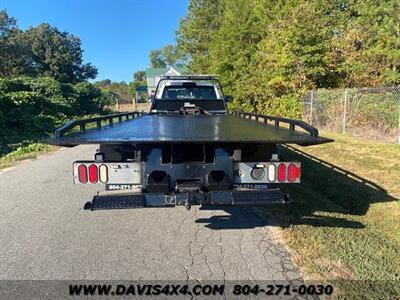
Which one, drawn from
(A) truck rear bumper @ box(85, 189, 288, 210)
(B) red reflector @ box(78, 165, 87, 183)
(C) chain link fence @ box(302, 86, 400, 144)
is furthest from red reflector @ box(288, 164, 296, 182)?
(C) chain link fence @ box(302, 86, 400, 144)

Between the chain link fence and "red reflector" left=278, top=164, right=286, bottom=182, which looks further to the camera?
the chain link fence

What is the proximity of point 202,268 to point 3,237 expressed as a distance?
2616mm

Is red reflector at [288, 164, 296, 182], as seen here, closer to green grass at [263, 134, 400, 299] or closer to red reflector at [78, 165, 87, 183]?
green grass at [263, 134, 400, 299]

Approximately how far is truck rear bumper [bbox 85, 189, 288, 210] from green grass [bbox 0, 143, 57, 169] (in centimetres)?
704

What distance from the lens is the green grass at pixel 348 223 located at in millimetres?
3348

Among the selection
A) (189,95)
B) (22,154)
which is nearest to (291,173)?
(189,95)

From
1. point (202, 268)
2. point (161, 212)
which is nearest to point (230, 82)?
point (161, 212)

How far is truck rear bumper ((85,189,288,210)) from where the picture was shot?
377cm

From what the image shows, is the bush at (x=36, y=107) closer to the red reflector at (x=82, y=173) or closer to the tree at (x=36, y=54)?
the red reflector at (x=82, y=173)

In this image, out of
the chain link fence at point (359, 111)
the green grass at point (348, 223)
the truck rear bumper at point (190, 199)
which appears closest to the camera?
the green grass at point (348, 223)

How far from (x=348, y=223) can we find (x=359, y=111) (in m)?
9.95

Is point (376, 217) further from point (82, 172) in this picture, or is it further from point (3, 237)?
point (3, 237)

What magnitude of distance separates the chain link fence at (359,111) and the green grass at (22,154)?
35.9 ft

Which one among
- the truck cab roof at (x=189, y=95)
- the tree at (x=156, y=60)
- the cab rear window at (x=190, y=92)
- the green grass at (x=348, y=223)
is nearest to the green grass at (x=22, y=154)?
the truck cab roof at (x=189, y=95)
